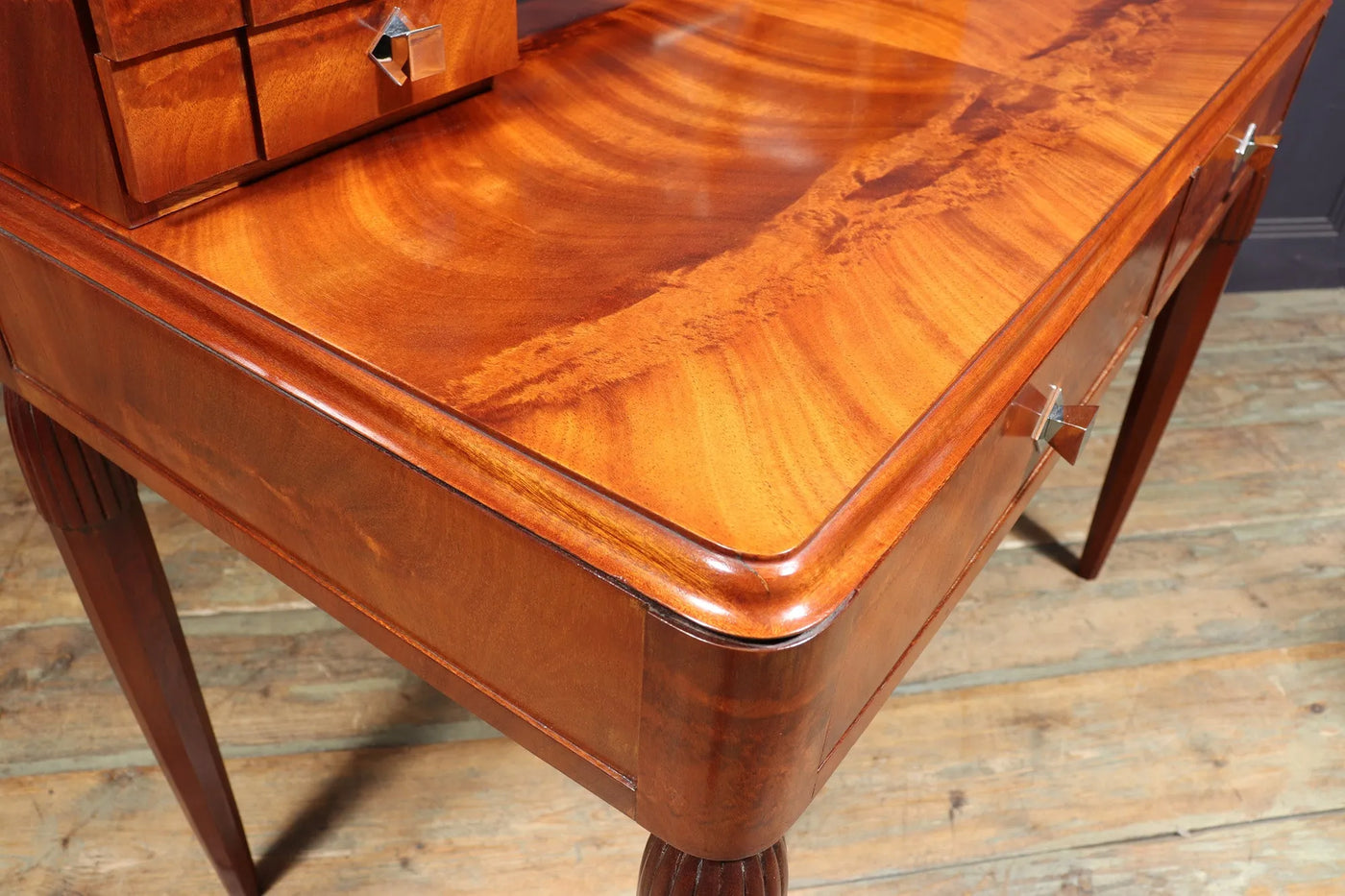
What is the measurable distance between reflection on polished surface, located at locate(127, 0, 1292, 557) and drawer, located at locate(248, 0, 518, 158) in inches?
0.8

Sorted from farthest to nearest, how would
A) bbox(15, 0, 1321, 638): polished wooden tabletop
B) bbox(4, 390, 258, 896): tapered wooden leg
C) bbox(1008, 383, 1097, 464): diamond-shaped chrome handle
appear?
1. bbox(4, 390, 258, 896): tapered wooden leg
2. bbox(1008, 383, 1097, 464): diamond-shaped chrome handle
3. bbox(15, 0, 1321, 638): polished wooden tabletop

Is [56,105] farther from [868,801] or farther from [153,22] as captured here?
[868,801]

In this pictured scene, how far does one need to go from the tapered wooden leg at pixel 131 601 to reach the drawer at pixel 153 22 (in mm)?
272

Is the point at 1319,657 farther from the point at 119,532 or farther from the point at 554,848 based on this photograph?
the point at 119,532

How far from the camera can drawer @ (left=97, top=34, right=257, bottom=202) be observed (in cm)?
47

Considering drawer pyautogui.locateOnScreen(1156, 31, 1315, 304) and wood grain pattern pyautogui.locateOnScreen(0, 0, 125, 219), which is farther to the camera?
drawer pyautogui.locateOnScreen(1156, 31, 1315, 304)

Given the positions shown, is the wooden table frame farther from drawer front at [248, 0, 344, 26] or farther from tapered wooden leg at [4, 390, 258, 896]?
drawer front at [248, 0, 344, 26]

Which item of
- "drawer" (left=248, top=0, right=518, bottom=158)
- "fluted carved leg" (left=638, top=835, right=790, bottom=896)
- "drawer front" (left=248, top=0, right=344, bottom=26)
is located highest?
"drawer front" (left=248, top=0, right=344, bottom=26)

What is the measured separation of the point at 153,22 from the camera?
46cm

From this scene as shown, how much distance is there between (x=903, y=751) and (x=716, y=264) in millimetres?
705

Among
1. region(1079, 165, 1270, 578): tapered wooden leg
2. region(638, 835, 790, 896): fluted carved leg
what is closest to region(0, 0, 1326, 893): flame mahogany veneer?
region(638, 835, 790, 896): fluted carved leg

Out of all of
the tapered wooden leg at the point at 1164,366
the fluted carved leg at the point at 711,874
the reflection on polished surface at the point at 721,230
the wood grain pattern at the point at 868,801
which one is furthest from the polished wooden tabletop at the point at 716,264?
the wood grain pattern at the point at 868,801

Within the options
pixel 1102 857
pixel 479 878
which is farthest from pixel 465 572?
pixel 1102 857

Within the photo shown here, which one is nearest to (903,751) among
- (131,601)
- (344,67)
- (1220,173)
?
(1220,173)
